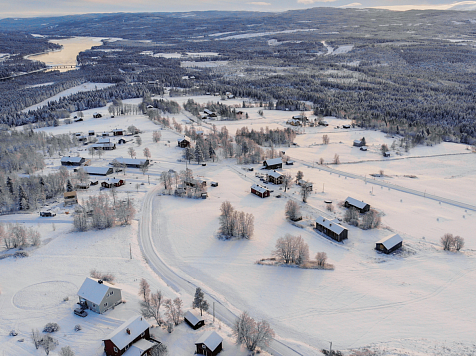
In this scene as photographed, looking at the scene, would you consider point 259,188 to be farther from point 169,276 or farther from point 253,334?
point 253,334

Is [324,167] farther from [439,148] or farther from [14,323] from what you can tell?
[14,323]

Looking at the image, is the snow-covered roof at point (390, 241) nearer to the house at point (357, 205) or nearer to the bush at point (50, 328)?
the house at point (357, 205)

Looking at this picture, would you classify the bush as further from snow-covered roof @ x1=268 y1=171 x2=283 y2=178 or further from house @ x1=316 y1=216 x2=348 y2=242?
snow-covered roof @ x1=268 y1=171 x2=283 y2=178

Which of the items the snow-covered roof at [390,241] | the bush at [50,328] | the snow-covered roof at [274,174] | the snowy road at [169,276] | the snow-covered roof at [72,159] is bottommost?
the snowy road at [169,276]

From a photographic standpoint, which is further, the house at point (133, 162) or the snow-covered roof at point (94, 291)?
the house at point (133, 162)

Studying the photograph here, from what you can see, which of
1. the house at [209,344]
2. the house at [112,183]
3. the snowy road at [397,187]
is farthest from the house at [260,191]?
the house at [209,344]

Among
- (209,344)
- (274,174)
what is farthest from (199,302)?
(274,174)

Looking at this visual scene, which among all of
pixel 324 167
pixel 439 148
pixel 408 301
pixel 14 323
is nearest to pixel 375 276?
pixel 408 301
